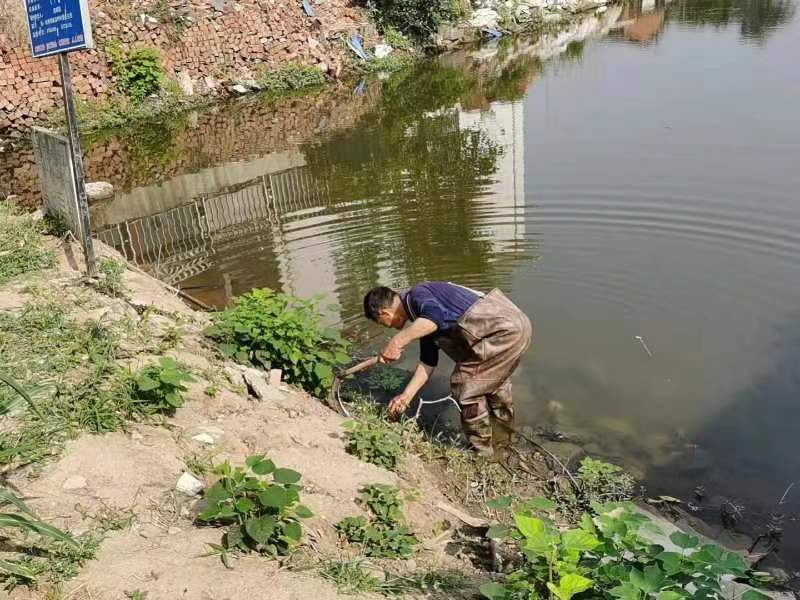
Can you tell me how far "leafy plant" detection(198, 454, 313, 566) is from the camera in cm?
310

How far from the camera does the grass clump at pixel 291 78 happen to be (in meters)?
21.3

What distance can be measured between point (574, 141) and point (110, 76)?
12042 millimetres

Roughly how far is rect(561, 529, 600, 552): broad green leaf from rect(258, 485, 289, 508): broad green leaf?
117 centimetres

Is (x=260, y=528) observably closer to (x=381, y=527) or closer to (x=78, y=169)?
(x=381, y=527)

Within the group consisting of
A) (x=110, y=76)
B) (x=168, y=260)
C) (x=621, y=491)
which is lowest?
(x=621, y=491)

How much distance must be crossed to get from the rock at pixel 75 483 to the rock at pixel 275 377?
5.45 ft

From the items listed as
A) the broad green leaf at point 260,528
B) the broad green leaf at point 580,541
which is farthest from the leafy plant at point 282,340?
the broad green leaf at point 580,541

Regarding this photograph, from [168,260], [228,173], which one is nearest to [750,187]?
[168,260]

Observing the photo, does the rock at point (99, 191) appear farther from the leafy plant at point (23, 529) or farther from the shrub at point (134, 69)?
the leafy plant at point (23, 529)

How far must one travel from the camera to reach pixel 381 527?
369 cm

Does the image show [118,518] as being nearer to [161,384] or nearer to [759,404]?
[161,384]

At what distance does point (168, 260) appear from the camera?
28.3ft

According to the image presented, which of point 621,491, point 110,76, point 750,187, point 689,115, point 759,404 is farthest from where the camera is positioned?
point 110,76

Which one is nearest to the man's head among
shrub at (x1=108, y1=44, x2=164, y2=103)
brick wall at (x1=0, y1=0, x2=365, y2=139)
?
brick wall at (x1=0, y1=0, x2=365, y2=139)
